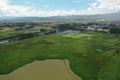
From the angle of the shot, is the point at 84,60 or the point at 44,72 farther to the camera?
the point at 84,60

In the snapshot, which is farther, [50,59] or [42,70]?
[50,59]

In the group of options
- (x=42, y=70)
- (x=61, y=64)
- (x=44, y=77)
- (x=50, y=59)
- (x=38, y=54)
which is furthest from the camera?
(x=38, y=54)

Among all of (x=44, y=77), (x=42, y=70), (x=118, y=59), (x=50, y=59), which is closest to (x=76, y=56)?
(x=50, y=59)

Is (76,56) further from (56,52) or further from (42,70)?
(42,70)

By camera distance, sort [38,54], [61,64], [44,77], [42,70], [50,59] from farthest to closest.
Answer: [38,54] < [50,59] < [61,64] < [42,70] < [44,77]

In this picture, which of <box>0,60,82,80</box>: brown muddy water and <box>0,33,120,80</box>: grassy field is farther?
<box>0,33,120,80</box>: grassy field

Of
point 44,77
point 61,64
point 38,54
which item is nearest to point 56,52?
point 38,54

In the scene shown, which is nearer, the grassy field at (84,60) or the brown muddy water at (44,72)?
the brown muddy water at (44,72)
